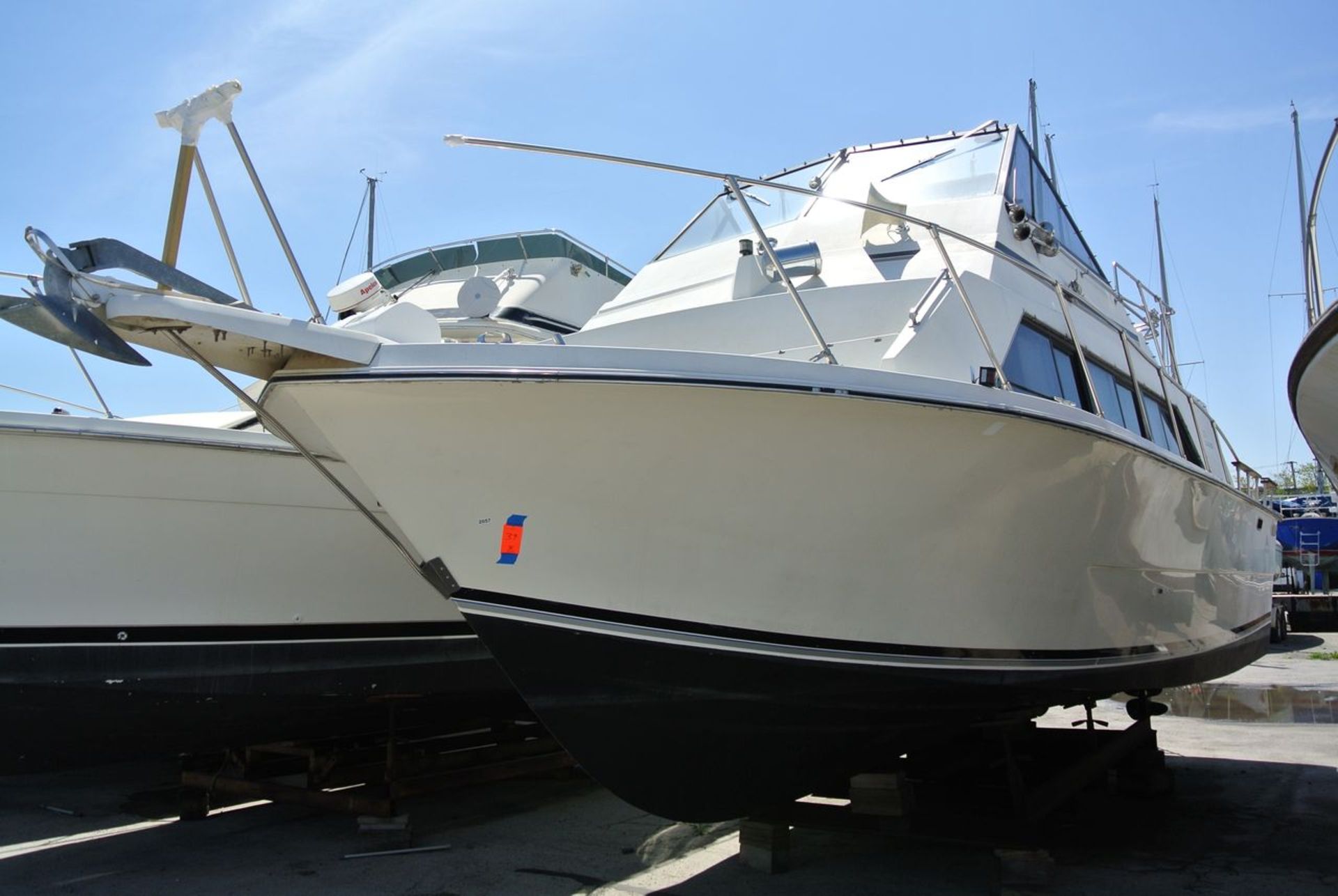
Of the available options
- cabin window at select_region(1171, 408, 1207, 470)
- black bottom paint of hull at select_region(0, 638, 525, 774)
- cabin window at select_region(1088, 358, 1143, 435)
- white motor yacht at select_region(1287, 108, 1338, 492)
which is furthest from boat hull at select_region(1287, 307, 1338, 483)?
black bottom paint of hull at select_region(0, 638, 525, 774)

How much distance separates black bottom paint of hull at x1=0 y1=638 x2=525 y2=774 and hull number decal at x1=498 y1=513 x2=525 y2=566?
2404 millimetres

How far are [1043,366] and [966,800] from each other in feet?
6.65

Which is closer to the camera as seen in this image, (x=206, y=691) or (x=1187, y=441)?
(x=206, y=691)

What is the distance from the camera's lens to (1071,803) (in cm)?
564

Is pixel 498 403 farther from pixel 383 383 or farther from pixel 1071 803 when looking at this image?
pixel 1071 803

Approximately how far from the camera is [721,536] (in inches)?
144

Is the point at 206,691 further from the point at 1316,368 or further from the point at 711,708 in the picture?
the point at 1316,368

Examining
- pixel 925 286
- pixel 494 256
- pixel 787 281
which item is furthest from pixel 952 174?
pixel 494 256

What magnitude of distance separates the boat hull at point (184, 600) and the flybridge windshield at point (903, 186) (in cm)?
268

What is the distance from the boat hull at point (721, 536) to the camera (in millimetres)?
3533

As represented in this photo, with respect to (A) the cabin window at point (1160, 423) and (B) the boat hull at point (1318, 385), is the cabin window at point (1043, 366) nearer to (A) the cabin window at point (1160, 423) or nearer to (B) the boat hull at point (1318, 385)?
(B) the boat hull at point (1318, 385)

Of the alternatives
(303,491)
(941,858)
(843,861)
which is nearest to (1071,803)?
(941,858)

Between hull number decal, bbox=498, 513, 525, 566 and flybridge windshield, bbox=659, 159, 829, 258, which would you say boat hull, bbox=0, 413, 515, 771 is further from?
flybridge windshield, bbox=659, 159, 829, 258

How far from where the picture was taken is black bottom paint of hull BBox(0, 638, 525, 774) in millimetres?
5016
